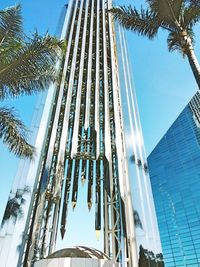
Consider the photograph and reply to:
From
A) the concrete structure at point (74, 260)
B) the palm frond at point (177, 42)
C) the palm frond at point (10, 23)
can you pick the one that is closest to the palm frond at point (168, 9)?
the palm frond at point (177, 42)

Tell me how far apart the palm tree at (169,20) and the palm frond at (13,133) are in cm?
489

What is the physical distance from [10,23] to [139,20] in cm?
419

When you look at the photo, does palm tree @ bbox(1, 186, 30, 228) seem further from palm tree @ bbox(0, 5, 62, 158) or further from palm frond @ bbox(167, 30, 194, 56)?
palm frond @ bbox(167, 30, 194, 56)

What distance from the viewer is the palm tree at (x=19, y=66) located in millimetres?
6496

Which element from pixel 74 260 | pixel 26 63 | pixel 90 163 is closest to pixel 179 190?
pixel 90 163

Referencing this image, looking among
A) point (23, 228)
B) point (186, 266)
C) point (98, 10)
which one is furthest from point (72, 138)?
point (186, 266)

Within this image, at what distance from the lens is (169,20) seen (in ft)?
23.9

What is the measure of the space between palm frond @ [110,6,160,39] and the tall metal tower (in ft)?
9.79

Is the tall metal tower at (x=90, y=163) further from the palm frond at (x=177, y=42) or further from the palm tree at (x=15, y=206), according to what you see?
the palm frond at (x=177, y=42)

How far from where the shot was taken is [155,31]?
7.64 meters

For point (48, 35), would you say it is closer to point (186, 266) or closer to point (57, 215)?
point (57, 215)

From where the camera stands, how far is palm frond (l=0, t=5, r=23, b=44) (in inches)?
276

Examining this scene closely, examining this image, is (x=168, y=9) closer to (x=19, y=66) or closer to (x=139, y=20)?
(x=139, y=20)

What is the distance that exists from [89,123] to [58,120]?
2.11 metres
